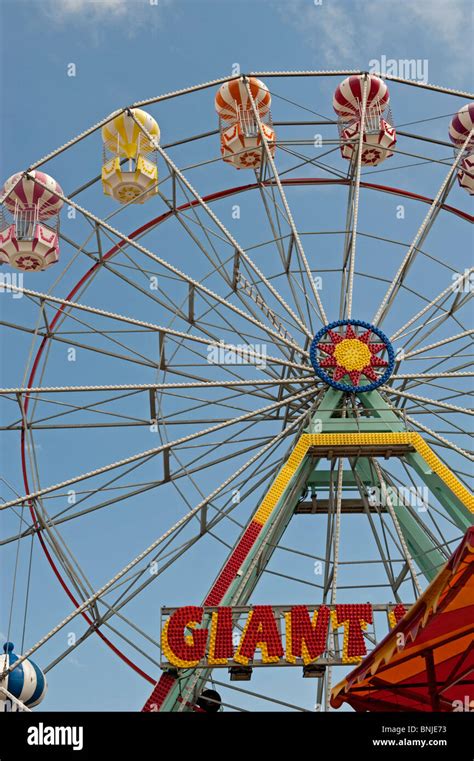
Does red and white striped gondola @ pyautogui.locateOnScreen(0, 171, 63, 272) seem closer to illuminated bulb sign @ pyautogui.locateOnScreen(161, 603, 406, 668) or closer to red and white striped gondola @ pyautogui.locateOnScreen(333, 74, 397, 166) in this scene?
red and white striped gondola @ pyautogui.locateOnScreen(333, 74, 397, 166)

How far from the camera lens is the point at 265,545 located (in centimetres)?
1823

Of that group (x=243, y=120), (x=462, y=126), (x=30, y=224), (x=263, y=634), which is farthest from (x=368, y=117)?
(x=263, y=634)

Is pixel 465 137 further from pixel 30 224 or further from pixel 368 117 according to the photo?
pixel 30 224

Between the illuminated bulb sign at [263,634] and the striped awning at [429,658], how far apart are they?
6.70 ft

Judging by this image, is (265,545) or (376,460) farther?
(376,460)

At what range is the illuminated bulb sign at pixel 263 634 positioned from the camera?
1644cm

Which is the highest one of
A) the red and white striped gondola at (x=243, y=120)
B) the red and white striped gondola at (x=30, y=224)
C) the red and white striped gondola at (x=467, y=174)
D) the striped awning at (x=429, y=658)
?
the red and white striped gondola at (x=243, y=120)

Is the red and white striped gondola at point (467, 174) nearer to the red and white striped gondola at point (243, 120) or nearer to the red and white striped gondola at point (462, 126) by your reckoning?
the red and white striped gondola at point (462, 126)

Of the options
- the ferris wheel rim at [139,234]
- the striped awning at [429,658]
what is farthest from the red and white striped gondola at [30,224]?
the striped awning at [429,658]

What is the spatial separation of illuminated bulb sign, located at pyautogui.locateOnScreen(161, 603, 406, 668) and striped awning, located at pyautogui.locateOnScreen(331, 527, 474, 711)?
6.70 feet

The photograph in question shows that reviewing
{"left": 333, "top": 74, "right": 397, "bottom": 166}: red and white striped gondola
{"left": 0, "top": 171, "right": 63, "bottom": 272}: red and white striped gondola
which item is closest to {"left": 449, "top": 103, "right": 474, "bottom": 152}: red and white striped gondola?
{"left": 333, "top": 74, "right": 397, "bottom": 166}: red and white striped gondola
